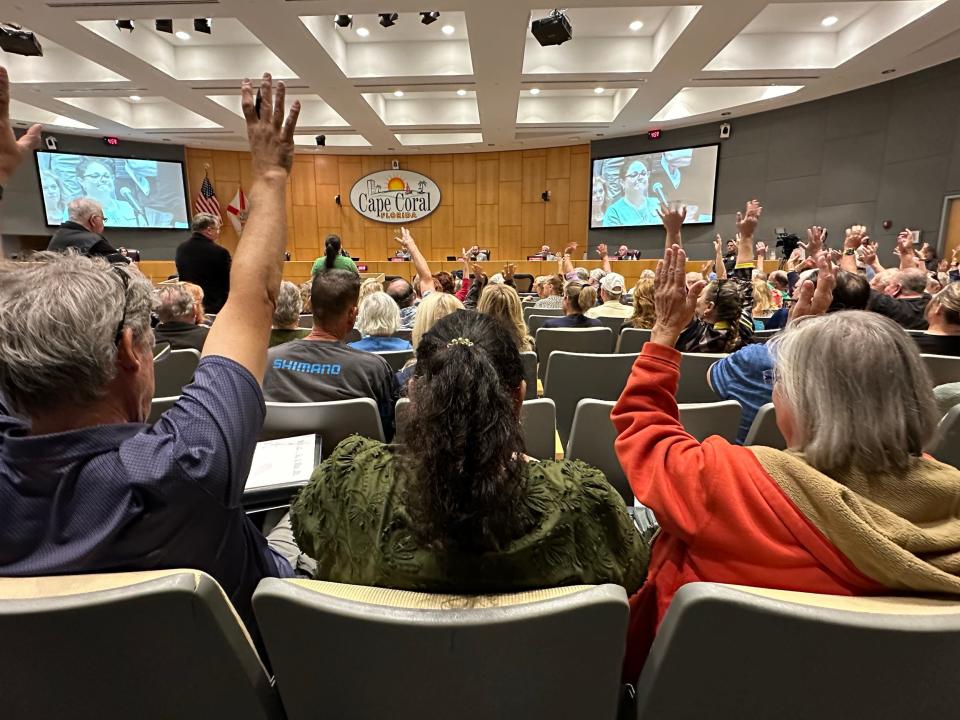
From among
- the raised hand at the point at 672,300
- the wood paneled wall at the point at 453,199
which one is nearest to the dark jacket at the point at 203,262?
the raised hand at the point at 672,300

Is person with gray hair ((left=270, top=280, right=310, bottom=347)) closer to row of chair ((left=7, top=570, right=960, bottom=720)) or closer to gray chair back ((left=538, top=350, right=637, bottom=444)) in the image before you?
gray chair back ((left=538, top=350, right=637, bottom=444))

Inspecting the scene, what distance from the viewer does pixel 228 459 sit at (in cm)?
83

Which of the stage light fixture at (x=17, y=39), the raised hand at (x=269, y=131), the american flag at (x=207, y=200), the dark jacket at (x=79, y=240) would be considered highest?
the stage light fixture at (x=17, y=39)

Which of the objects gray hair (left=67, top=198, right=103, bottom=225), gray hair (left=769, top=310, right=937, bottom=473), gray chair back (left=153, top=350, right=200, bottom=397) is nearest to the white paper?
gray hair (left=769, top=310, right=937, bottom=473)

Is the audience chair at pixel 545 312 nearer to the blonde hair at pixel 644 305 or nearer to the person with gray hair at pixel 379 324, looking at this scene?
the blonde hair at pixel 644 305

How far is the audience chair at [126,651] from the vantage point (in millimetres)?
674

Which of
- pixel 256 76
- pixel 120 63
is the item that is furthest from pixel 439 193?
pixel 120 63

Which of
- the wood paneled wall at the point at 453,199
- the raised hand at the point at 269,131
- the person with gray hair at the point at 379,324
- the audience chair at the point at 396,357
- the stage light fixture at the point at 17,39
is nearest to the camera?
the raised hand at the point at 269,131

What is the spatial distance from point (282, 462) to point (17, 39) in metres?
7.38

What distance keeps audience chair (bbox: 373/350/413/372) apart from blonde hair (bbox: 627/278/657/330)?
73.8 inches

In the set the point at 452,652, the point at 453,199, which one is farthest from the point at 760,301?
the point at 453,199

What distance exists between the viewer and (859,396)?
949mm

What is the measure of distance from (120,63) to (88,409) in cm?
819

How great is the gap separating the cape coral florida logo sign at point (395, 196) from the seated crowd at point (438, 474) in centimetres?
1263
